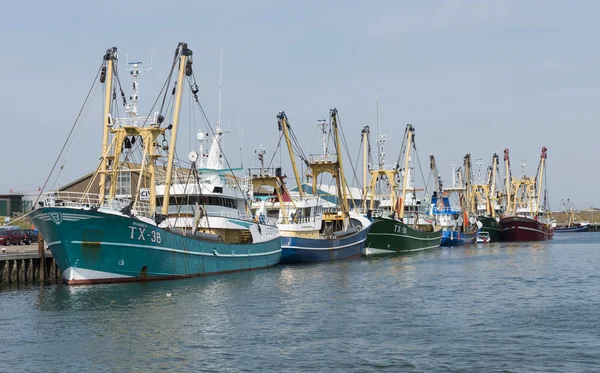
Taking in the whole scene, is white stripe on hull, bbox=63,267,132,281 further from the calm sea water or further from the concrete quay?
the concrete quay

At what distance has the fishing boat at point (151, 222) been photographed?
3488 centimetres

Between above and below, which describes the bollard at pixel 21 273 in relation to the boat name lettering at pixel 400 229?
below

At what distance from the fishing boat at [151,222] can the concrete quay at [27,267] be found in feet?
11.7

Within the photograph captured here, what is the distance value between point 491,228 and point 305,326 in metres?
91.6

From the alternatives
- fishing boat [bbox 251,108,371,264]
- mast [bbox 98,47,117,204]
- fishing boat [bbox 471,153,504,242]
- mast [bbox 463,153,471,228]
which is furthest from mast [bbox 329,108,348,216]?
fishing boat [bbox 471,153,504,242]

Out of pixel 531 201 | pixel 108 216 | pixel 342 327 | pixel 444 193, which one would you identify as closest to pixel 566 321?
pixel 342 327

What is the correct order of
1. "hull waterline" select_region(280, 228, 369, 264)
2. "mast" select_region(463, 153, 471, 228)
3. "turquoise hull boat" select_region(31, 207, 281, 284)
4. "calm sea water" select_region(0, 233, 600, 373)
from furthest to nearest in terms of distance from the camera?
1. "mast" select_region(463, 153, 471, 228)
2. "hull waterline" select_region(280, 228, 369, 264)
3. "turquoise hull boat" select_region(31, 207, 281, 284)
4. "calm sea water" select_region(0, 233, 600, 373)

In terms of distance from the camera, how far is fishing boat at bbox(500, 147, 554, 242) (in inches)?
4291

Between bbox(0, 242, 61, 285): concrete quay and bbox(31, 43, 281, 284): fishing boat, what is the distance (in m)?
3.58

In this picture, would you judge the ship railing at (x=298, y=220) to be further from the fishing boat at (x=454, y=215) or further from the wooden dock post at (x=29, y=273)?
the fishing boat at (x=454, y=215)

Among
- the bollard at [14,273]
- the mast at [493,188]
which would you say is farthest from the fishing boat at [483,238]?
the bollard at [14,273]

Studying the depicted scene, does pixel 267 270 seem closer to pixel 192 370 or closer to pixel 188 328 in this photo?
pixel 188 328

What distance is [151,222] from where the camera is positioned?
122 feet

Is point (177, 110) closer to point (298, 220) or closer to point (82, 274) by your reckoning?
point (82, 274)
